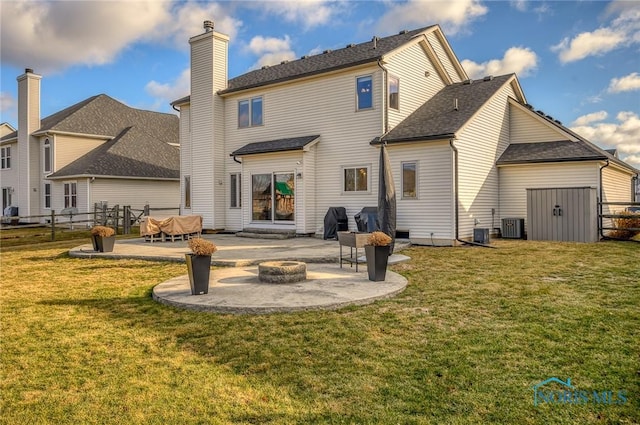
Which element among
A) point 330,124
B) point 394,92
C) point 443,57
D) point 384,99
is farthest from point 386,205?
point 443,57

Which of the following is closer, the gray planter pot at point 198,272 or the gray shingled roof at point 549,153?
the gray planter pot at point 198,272

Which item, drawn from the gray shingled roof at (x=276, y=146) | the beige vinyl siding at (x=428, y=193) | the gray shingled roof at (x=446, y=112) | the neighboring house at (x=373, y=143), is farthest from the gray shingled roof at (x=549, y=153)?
the gray shingled roof at (x=276, y=146)

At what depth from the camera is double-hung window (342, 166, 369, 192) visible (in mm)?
15164

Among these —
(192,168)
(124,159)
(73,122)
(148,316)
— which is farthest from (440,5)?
(73,122)

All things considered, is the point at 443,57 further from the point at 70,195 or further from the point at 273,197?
the point at 70,195

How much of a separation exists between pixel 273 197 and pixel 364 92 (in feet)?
17.7

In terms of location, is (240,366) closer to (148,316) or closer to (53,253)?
(148,316)

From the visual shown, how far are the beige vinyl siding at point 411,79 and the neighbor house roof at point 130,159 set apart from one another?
17.2 m

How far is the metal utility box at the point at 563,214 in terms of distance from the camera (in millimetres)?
13880

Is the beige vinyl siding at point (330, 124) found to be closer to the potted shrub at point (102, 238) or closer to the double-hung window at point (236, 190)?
the double-hung window at point (236, 190)

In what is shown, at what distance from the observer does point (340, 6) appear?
14.5 m

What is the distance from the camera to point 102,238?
1183 cm

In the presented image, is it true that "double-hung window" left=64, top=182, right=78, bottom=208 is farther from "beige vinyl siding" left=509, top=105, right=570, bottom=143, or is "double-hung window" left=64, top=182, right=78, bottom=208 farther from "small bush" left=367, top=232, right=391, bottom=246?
"beige vinyl siding" left=509, top=105, right=570, bottom=143

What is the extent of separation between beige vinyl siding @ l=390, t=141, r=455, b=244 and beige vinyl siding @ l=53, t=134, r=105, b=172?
22.3m
